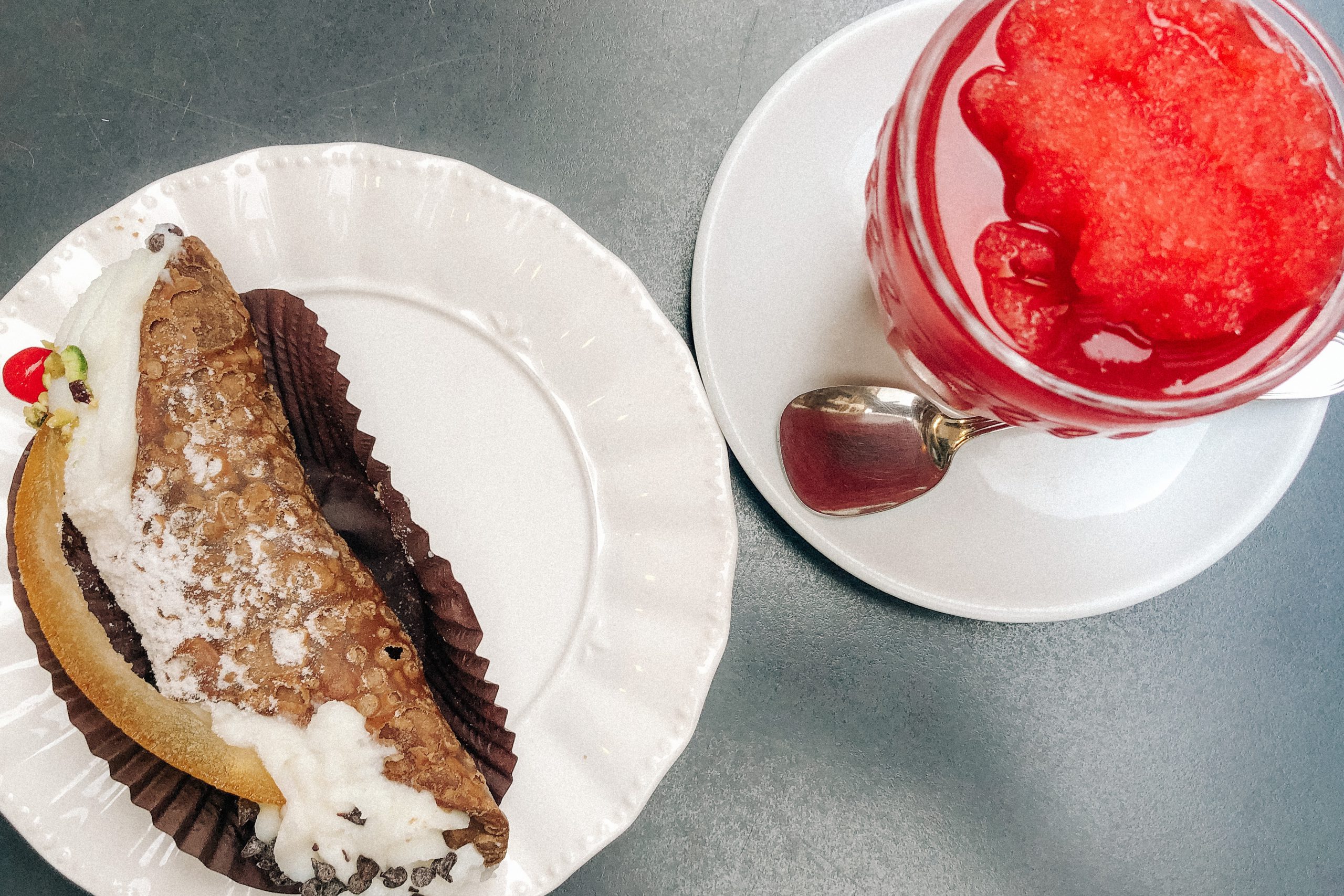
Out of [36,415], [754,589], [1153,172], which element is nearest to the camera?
[1153,172]

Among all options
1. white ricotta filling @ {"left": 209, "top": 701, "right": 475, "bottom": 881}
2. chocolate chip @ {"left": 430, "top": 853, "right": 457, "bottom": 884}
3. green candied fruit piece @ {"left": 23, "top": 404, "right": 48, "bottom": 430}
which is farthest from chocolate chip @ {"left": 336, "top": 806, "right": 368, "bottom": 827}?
green candied fruit piece @ {"left": 23, "top": 404, "right": 48, "bottom": 430}

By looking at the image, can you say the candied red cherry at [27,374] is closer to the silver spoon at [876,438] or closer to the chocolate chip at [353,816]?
the chocolate chip at [353,816]

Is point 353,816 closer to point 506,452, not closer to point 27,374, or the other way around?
point 506,452

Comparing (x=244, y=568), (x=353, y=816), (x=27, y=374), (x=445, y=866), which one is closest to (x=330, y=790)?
(x=353, y=816)

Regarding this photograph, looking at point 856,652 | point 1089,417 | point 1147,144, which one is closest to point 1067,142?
point 1147,144

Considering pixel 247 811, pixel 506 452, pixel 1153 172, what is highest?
pixel 1153 172

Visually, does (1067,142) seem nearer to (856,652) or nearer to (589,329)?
(589,329)

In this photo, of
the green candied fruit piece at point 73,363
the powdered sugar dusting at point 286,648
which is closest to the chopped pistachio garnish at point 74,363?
the green candied fruit piece at point 73,363
